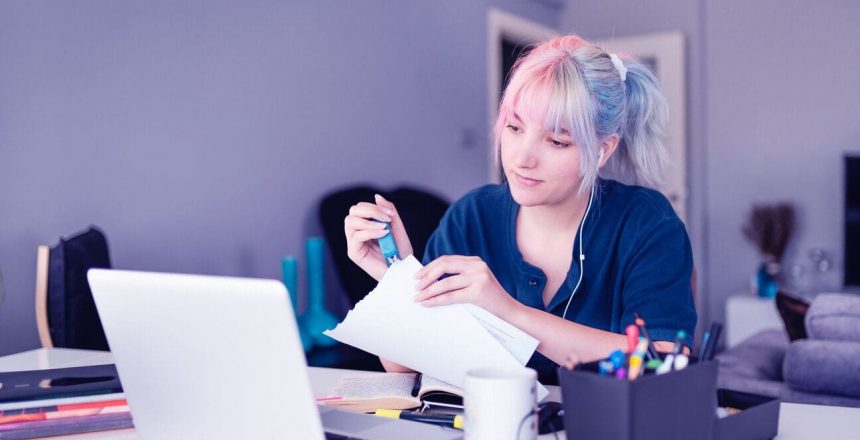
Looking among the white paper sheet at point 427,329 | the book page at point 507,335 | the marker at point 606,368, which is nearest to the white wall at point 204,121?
the white paper sheet at point 427,329

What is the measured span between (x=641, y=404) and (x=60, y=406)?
767mm

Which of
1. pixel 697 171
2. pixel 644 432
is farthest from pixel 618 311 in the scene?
pixel 697 171

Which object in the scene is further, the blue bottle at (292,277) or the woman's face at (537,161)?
the blue bottle at (292,277)

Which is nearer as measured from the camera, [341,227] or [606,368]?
[606,368]

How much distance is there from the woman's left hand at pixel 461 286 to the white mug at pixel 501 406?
0.21 meters

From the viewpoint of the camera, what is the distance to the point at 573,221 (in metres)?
1.57

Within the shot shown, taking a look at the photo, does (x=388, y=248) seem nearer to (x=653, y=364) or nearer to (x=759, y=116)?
(x=653, y=364)

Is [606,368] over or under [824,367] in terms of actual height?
over

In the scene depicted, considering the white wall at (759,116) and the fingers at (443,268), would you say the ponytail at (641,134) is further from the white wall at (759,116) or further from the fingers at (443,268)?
the white wall at (759,116)

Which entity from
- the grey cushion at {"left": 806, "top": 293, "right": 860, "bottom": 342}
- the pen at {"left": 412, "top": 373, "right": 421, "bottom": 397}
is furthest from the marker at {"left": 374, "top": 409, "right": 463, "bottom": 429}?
the grey cushion at {"left": 806, "top": 293, "right": 860, "bottom": 342}

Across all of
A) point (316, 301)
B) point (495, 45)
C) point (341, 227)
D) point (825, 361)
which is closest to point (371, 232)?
point (825, 361)

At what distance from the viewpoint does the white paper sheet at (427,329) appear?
104cm

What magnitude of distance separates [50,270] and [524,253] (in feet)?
3.32

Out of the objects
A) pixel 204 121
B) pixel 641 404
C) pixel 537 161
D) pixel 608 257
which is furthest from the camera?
pixel 204 121
